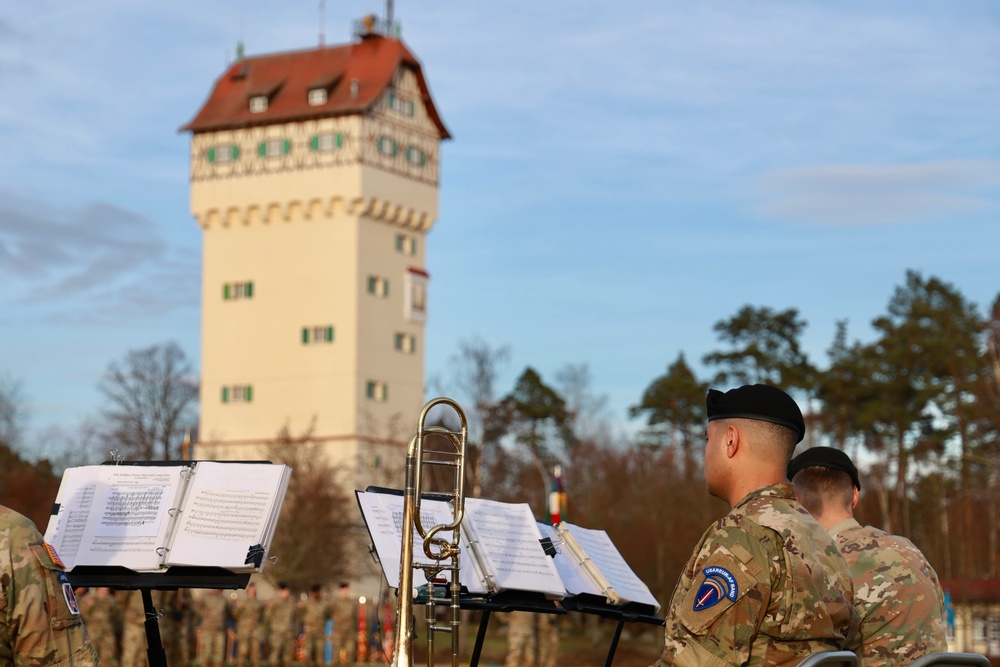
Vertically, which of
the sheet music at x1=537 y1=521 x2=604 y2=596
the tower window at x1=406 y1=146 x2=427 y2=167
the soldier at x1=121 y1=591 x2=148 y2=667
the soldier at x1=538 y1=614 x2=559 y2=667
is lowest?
the soldier at x1=538 y1=614 x2=559 y2=667

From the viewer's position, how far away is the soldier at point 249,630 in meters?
32.0

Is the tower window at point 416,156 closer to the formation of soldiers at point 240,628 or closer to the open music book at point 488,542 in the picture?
the formation of soldiers at point 240,628

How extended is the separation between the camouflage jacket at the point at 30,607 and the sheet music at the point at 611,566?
3.48 metres

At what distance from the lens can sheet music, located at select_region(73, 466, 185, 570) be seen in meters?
7.24

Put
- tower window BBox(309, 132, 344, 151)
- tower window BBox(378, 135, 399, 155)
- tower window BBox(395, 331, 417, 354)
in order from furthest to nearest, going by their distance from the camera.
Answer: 1. tower window BBox(395, 331, 417, 354)
2. tower window BBox(378, 135, 399, 155)
3. tower window BBox(309, 132, 344, 151)

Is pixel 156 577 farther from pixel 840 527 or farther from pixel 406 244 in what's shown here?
pixel 406 244

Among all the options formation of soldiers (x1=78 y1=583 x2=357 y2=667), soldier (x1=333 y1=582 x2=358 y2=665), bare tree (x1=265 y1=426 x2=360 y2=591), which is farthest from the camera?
bare tree (x1=265 y1=426 x2=360 y2=591)

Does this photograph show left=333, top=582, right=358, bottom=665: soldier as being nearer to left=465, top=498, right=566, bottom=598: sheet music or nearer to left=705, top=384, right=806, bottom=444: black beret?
left=465, top=498, right=566, bottom=598: sheet music

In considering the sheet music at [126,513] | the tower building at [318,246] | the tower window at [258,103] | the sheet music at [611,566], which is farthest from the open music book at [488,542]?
the tower window at [258,103]

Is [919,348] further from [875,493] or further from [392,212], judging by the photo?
[392,212]

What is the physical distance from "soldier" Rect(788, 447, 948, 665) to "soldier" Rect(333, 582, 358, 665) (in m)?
25.3

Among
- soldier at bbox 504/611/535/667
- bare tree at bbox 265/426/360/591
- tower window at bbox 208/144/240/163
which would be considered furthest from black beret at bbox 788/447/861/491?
tower window at bbox 208/144/240/163

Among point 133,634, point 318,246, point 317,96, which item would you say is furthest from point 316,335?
point 133,634

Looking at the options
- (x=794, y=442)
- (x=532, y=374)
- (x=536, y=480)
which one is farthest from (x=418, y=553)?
(x=532, y=374)
